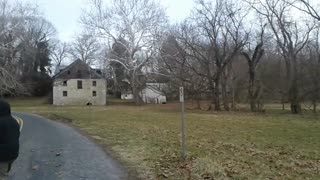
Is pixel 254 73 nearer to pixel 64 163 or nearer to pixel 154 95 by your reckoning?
pixel 154 95

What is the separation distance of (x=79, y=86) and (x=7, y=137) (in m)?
82.4

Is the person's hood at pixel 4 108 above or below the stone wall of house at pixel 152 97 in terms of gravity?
below

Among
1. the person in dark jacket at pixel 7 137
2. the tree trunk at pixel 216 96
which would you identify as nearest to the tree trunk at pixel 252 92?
the tree trunk at pixel 216 96

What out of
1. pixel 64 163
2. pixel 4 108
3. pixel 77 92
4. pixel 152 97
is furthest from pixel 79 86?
pixel 4 108

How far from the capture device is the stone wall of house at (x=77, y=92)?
8625 centimetres

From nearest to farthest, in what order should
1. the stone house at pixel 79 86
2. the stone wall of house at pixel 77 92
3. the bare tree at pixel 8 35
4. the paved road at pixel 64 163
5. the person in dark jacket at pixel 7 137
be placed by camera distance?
1. the person in dark jacket at pixel 7 137
2. the paved road at pixel 64 163
3. the bare tree at pixel 8 35
4. the stone wall of house at pixel 77 92
5. the stone house at pixel 79 86

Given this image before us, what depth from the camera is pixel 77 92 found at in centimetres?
8769

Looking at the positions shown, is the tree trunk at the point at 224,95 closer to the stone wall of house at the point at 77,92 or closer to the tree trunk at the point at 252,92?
the tree trunk at the point at 252,92

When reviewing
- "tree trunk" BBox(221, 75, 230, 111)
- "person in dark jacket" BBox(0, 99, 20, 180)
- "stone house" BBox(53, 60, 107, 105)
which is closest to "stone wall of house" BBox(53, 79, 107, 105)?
"stone house" BBox(53, 60, 107, 105)

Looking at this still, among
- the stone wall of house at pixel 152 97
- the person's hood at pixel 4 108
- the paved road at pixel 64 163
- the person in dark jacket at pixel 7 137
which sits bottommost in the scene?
the paved road at pixel 64 163

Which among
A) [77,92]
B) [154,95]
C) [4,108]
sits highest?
[77,92]

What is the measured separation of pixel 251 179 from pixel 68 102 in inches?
3098

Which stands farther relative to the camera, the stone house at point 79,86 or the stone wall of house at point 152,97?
the stone wall of house at point 152,97

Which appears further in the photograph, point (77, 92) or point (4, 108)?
point (77, 92)
